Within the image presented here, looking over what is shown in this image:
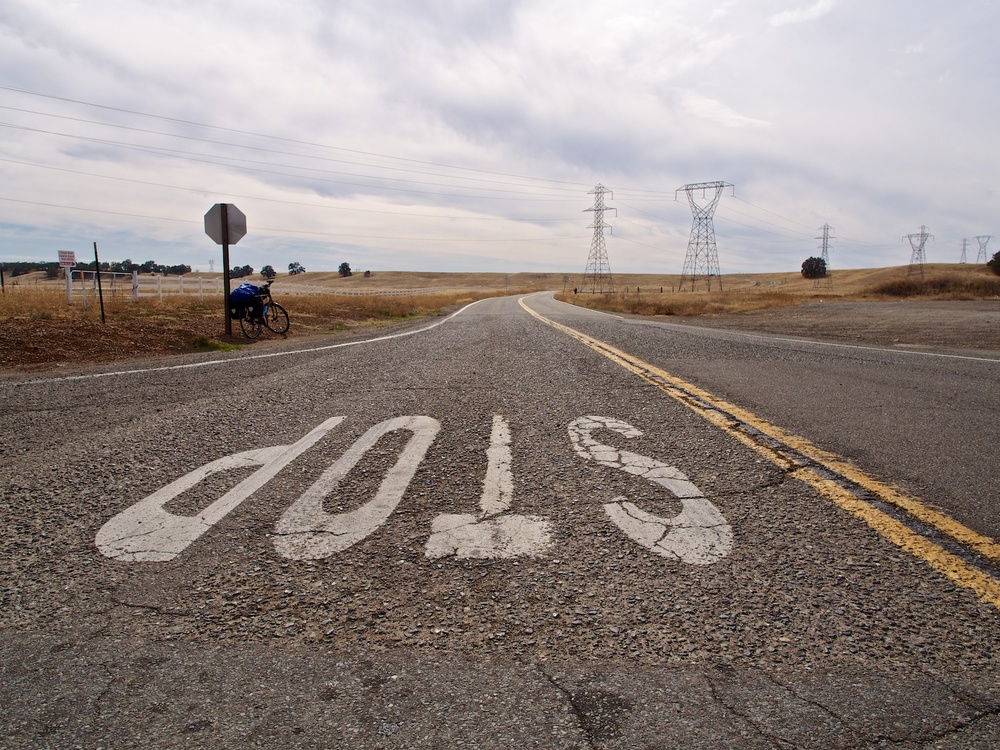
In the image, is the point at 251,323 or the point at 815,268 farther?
the point at 815,268

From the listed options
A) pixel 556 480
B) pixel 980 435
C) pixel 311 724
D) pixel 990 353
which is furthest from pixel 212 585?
pixel 990 353

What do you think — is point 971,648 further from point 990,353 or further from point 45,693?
point 990,353

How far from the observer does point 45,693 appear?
1.57 m

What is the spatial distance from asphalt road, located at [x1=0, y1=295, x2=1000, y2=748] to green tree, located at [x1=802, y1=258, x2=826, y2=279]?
10621cm

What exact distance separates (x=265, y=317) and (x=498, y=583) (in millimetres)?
12973

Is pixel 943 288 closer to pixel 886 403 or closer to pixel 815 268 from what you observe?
pixel 886 403

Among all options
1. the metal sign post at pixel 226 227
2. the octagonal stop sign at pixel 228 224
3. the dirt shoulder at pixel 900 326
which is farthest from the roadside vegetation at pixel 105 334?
the dirt shoulder at pixel 900 326

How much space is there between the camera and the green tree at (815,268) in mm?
98250

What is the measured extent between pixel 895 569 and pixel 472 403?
11.0ft

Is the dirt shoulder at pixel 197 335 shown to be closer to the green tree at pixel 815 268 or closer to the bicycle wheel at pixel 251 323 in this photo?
the bicycle wheel at pixel 251 323

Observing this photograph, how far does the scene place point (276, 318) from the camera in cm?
1471

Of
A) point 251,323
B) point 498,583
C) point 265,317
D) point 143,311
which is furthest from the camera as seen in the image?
point 143,311

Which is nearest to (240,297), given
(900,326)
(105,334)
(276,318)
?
(276,318)

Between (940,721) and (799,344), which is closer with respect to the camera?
(940,721)
